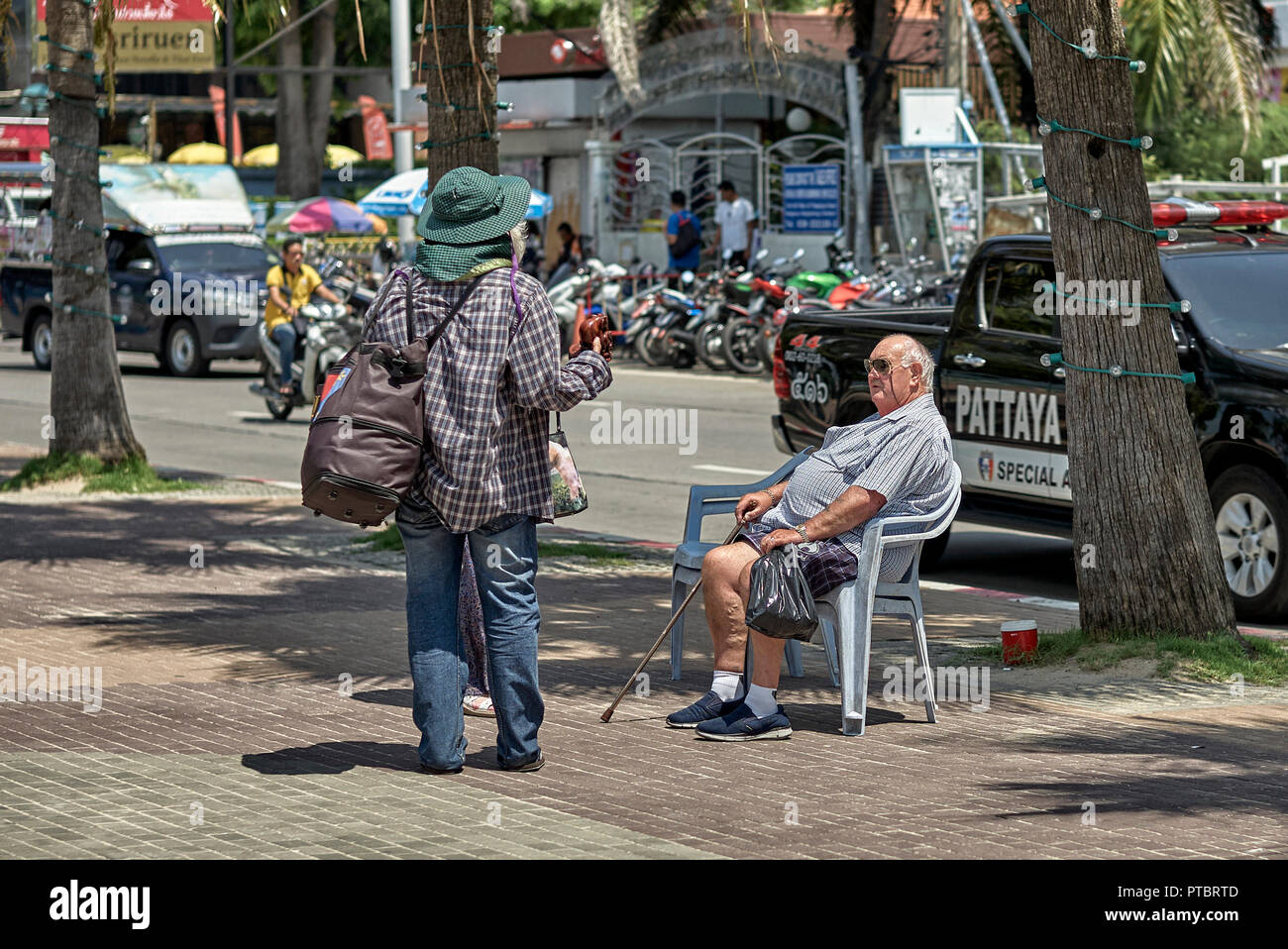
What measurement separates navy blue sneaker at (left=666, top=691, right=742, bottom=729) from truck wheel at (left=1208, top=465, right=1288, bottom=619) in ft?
11.3

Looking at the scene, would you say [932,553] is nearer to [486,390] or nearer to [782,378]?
[782,378]

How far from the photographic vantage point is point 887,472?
723 centimetres

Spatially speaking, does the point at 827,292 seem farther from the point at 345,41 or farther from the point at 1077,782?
the point at 345,41

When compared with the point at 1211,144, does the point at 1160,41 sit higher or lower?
higher

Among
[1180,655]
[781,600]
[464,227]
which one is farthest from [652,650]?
[1180,655]

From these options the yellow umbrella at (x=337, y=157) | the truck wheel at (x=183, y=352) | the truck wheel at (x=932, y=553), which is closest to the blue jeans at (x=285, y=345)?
the truck wheel at (x=183, y=352)

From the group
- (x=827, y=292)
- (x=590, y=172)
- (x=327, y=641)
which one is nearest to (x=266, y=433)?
(x=827, y=292)

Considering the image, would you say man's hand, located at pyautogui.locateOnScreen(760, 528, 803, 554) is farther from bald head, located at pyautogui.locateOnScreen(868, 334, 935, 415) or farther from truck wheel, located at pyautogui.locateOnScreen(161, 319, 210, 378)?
truck wheel, located at pyautogui.locateOnScreen(161, 319, 210, 378)

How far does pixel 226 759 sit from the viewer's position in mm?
6691

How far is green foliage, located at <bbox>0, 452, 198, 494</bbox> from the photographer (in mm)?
14438

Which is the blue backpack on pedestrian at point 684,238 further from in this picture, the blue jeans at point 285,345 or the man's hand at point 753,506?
the man's hand at point 753,506

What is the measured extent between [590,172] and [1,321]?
33.8 feet

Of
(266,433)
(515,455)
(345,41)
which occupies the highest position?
(345,41)

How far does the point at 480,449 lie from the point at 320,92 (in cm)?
4456
